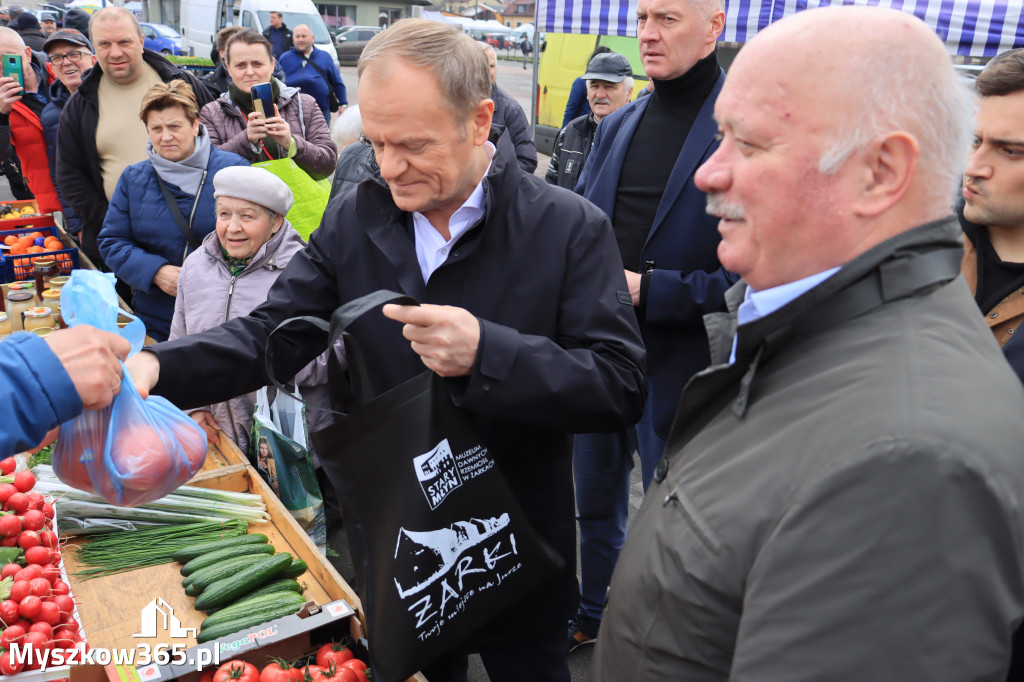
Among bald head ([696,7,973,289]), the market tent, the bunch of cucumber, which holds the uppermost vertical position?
the market tent

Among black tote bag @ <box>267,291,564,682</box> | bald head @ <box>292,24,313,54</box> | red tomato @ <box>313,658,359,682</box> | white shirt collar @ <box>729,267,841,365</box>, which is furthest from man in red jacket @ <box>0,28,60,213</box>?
white shirt collar @ <box>729,267,841,365</box>

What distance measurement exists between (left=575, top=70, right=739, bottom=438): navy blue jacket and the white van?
12.7 m

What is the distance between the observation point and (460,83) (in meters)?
1.58

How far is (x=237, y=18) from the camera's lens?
16.4 metres

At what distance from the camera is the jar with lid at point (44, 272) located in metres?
4.58

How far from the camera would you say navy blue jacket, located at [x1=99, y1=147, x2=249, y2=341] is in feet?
12.7

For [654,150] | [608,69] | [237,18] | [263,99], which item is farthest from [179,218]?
[237,18]

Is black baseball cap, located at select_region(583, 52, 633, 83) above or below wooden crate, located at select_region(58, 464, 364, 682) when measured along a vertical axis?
above

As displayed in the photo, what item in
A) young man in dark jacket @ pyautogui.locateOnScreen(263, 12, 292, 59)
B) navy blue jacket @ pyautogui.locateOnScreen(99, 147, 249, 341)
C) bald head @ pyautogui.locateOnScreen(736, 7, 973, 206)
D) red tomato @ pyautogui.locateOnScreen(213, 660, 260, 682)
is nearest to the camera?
bald head @ pyautogui.locateOnScreen(736, 7, 973, 206)

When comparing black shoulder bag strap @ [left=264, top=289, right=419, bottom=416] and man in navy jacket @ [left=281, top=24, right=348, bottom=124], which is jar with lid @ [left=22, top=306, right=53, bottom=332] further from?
man in navy jacket @ [left=281, top=24, right=348, bottom=124]

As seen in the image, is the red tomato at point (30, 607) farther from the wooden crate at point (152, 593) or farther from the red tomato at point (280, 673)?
the red tomato at point (280, 673)

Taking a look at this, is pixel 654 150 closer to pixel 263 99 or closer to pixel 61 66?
pixel 263 99

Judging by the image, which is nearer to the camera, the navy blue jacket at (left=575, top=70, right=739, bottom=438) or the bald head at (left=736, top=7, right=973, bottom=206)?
the bald head at (left=736, top=7, right=973, bottom=206)

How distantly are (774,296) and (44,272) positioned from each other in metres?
4.87
